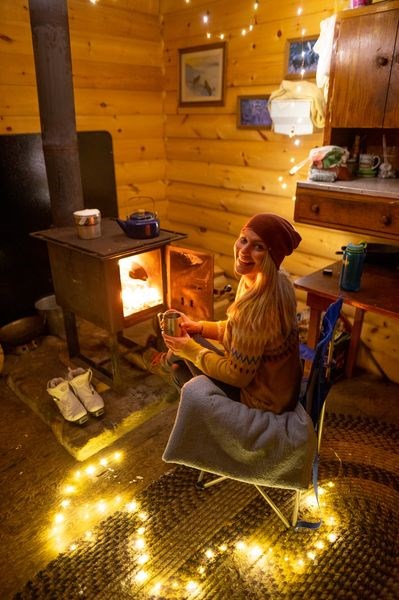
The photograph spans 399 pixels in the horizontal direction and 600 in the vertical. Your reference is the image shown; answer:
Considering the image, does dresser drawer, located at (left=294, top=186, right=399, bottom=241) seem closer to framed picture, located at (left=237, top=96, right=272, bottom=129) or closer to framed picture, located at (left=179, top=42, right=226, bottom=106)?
framed picture, located at (left=237, top=96, right=272, bottom=129)

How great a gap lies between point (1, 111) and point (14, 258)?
1053mm

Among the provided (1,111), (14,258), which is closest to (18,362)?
(14,258)

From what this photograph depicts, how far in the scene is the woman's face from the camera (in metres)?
1.60

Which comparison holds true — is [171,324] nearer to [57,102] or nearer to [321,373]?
[321,373]

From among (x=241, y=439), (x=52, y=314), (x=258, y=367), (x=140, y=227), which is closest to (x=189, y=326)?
(x=258, y=367)

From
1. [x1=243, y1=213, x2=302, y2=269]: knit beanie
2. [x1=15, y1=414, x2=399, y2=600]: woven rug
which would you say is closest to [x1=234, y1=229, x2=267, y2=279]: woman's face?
[x1=243, y1=213, x2=302, y2=269]: knit beanie

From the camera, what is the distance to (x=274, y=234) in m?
1.58

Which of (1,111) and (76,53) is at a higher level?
(76,53)

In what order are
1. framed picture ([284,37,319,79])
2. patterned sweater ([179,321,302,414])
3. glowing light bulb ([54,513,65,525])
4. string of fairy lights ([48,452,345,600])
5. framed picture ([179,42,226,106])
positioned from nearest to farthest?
patterned sweater ([179,321,302,414]) → string of fairy lights ([48,452,345,600]) → glowing light bulb ([54,513,65,525]) → framed picture ([284,37,319,79]) → framed picture ([179,42,226,106])

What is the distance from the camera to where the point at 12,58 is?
2996mm

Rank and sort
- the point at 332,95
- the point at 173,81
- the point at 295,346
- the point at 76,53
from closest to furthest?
the point at 295,346, the point at 332,95, the point at 76,53, the point at 173,81

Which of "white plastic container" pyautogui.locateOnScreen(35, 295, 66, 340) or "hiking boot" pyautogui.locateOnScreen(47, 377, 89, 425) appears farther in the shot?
"white plastic container" pyautogui.locateOnScreen(35, 295, 66, 340)

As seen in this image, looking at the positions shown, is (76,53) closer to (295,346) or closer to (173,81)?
(173,81)

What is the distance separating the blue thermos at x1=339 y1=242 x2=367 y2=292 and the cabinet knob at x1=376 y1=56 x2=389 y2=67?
0.92 meters
